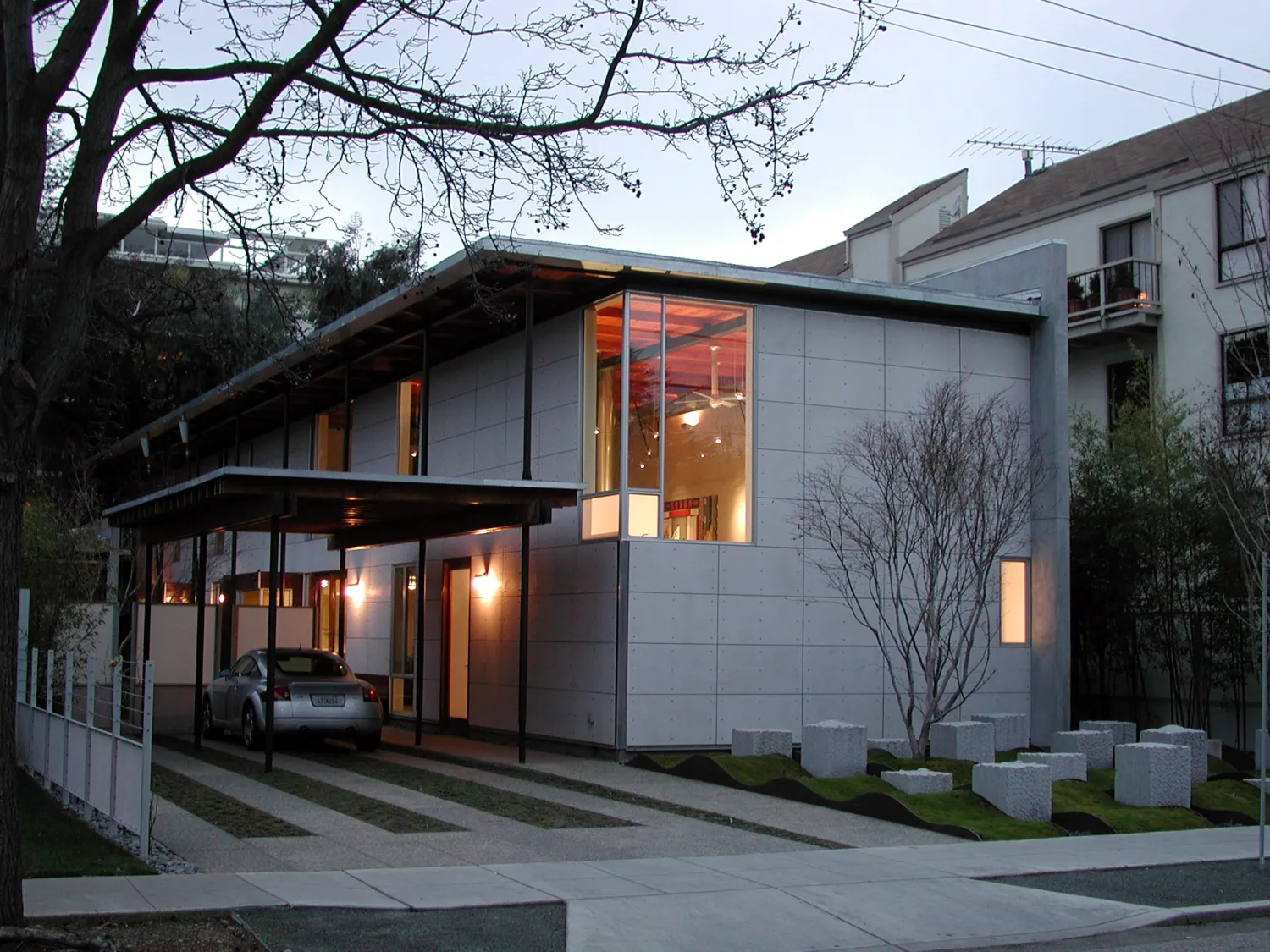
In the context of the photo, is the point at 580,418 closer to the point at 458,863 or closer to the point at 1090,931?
the point at 458,863

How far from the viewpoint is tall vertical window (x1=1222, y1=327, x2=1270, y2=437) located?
58.5 feet

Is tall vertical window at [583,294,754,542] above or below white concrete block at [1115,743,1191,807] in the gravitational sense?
above

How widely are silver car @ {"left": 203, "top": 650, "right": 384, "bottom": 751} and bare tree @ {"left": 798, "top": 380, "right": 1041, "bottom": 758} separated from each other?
6.43 meters

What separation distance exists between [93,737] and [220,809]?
72.1 inches

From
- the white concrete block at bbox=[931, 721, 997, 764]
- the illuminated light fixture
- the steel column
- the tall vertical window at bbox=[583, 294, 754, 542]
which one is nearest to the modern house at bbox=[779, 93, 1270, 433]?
the white concrete block at bbox=[931, 721, 997, 764]

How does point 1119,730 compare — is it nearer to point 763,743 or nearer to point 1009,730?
point 1009,730

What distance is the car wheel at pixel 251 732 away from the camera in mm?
19219

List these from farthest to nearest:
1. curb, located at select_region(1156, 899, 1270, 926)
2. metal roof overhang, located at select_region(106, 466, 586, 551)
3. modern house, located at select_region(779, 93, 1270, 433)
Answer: modern house, located at select_region(779, 93, 1270, 433) → metal roof overhang, located at select_region(106, 466, 586, 551) → curb, located at select_region(1156, 899, 1270, 926)

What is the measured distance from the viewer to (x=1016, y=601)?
21.2 meters

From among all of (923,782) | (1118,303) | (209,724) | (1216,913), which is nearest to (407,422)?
(209,724)

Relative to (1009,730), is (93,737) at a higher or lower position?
higher

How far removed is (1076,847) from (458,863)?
5.43 m

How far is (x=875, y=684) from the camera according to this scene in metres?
19.6

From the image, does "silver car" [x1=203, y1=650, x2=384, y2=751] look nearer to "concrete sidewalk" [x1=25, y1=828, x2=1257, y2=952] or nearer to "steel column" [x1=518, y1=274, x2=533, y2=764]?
"steel column" [x1=518, y1=274, x2=533, y2=764]
